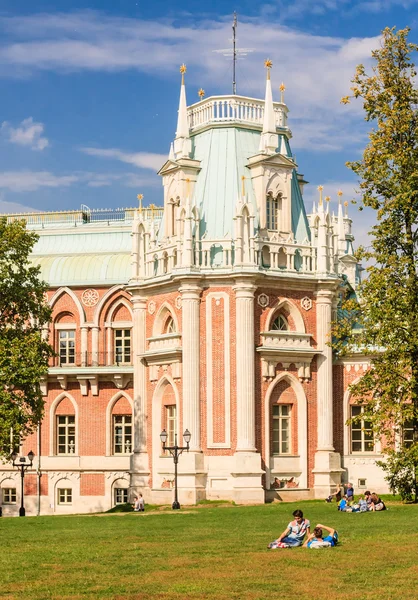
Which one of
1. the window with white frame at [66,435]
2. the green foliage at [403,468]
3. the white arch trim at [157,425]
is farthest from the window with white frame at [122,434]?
the green foliage at [403,468]

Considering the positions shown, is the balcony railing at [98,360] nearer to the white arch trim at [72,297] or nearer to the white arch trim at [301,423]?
the white arch trim at [72,297]

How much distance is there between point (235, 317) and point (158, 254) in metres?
5.82

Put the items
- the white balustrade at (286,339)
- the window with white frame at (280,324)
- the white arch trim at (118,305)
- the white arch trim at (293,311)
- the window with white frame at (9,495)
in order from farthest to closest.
A: the window with white frame at (9,495) → the white arch trim at (118,305) → the window with white frame at (280,324) → the white arch trim at (293,311) → the white balustrade at (286,339)

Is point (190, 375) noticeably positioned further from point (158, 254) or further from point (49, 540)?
point (49, 540)

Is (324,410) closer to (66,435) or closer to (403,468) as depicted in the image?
(403,468)

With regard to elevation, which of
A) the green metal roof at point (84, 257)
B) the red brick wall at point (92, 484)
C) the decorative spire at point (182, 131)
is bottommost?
the red brick wall at point (92, 484)

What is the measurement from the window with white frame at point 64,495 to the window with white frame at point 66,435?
1882 mm

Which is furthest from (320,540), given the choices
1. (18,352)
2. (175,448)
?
(175,448)

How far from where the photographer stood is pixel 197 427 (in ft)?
157

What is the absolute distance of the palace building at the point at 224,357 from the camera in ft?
157

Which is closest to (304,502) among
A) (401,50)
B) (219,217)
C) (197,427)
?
(197,427)

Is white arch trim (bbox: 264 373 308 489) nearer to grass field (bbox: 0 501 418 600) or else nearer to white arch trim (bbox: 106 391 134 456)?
white arch trim (bbox: 106 391 134 456)

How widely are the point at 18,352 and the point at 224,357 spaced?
9.53 meters

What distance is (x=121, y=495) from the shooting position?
57.1m
